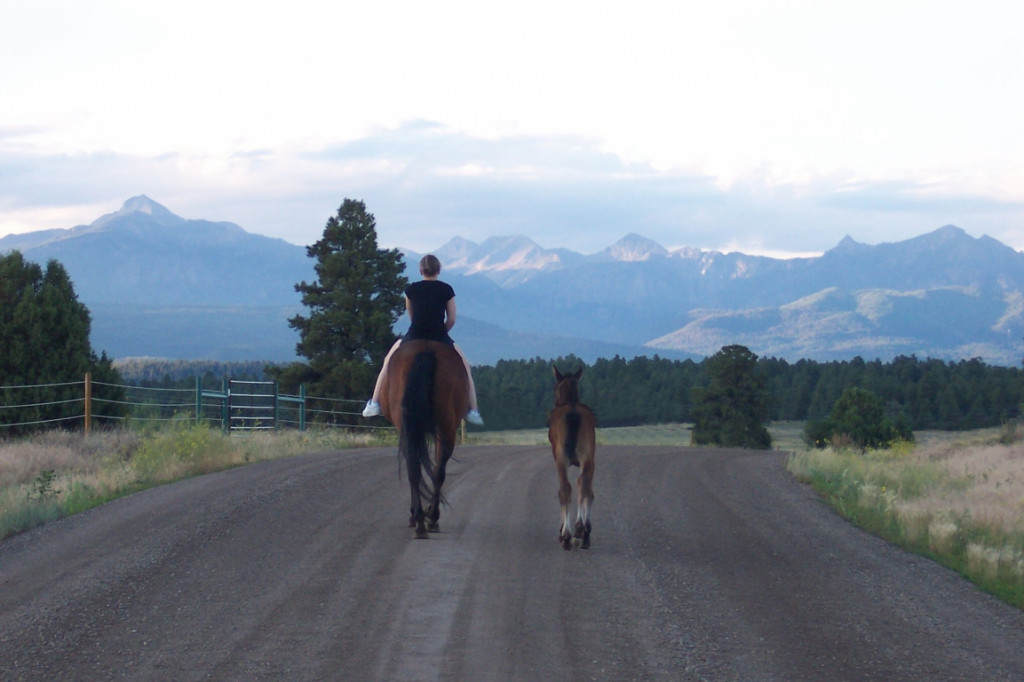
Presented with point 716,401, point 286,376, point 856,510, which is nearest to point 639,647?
point 856,510

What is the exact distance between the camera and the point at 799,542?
11.1 meters

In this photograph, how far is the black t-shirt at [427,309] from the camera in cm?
1086

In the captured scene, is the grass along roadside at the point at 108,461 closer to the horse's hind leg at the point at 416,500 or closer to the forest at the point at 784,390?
the horse's hind leg at the point at 416,500

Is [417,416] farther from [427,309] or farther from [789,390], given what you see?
[789,390]

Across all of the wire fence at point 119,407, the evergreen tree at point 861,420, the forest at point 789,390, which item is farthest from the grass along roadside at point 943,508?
the forest at point 789,390

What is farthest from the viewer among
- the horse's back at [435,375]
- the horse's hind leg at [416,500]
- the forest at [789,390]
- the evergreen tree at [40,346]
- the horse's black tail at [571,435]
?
the forest at [789,390]

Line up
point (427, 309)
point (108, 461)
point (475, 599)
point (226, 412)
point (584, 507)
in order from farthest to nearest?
point (226, 412), point (108, 461), point (427, 309), point (584, 507), point (475, 599)

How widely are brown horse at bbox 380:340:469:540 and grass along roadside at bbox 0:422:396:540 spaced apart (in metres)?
4.53

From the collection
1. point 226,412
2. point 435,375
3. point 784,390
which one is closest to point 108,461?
point 226,412

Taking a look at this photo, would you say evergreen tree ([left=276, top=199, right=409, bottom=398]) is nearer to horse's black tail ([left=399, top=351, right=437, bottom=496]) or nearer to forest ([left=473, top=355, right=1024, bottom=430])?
horse's black tail ([left=399, top=351, right=437, bottom=496])

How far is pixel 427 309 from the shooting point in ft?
35.7

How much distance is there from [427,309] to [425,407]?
3.46 feet

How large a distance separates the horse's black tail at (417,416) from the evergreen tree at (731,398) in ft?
213

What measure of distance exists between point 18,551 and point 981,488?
16.3 m
